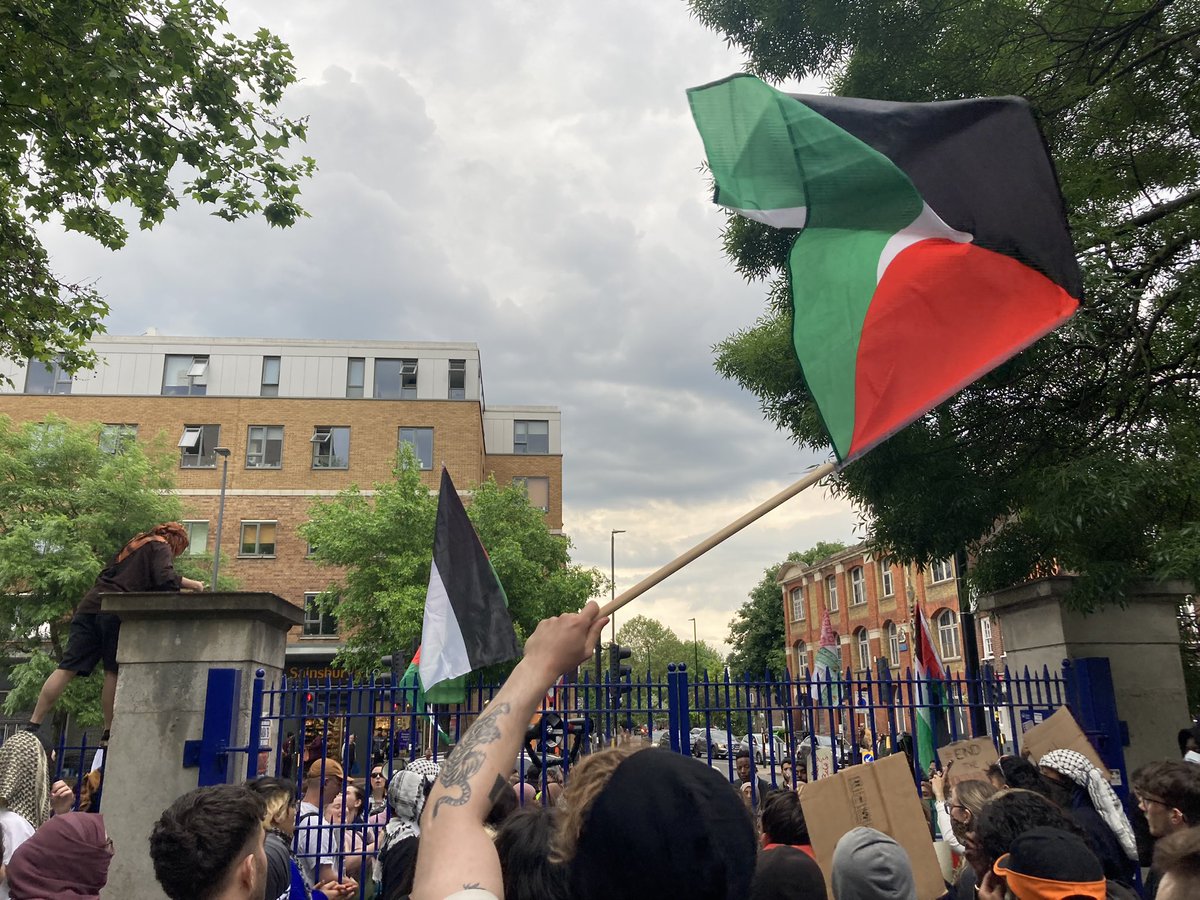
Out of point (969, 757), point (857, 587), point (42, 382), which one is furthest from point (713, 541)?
point (857, 587)

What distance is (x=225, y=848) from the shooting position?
9.13ft

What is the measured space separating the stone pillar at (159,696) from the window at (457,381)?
Result: 36347 millimetres

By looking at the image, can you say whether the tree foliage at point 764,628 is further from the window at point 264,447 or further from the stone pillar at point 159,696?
the stone pillar at point 159,696

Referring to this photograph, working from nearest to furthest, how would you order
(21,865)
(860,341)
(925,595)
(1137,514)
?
1. (21,865)
2. (860,341)
3. (1137,514)
4. (925,595)

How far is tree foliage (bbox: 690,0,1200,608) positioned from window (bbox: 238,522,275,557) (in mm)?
31428

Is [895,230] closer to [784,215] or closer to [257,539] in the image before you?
[784,215]

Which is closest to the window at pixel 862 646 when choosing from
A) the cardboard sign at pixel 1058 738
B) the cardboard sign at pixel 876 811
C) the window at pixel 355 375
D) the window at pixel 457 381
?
the window at pixel 457 381

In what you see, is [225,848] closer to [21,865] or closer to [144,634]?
[21,865]

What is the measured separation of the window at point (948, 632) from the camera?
4288 cm

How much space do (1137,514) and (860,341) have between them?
5.24m

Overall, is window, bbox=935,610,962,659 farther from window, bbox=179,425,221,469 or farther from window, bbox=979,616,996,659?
window, bbox=179,425,221,469

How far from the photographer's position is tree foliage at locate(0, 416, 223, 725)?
24.8m

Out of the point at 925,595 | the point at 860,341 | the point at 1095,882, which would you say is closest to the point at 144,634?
the point at 860,341

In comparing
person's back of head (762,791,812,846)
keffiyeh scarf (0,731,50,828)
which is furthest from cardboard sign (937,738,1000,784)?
keffiyeh scarf (0,731,50,828)
